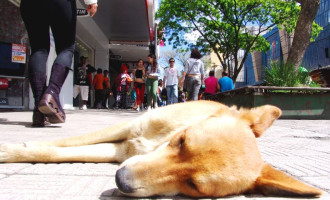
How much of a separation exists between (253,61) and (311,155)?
6247 centimetres

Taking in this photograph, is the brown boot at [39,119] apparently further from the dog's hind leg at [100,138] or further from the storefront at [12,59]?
the storefront at [12,59]

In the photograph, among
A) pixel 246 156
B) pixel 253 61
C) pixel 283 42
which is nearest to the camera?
pixel 246 156

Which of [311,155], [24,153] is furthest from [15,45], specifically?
[311,155]

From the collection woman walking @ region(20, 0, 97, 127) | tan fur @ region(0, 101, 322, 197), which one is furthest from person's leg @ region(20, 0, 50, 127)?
tan fur @ region(0, 101, 322, 197)

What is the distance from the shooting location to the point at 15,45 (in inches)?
381

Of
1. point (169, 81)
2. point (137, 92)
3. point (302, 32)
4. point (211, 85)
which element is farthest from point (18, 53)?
point (302, 32)

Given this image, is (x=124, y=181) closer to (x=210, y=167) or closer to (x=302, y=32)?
(x=210, y=167)

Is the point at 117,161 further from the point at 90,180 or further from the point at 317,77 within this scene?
the point at 317,77

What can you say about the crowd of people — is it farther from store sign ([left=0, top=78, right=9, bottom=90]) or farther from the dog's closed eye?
the dog's closed eye

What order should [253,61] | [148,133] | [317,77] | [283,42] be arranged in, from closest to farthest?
1. [148,133]
2. [317,77]
3. [283,42]
4. [253,61]

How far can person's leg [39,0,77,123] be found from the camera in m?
3.75

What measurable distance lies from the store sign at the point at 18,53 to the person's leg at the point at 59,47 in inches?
254

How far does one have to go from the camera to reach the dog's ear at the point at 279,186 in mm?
1450

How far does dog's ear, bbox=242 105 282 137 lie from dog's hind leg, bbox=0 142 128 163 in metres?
0.88
